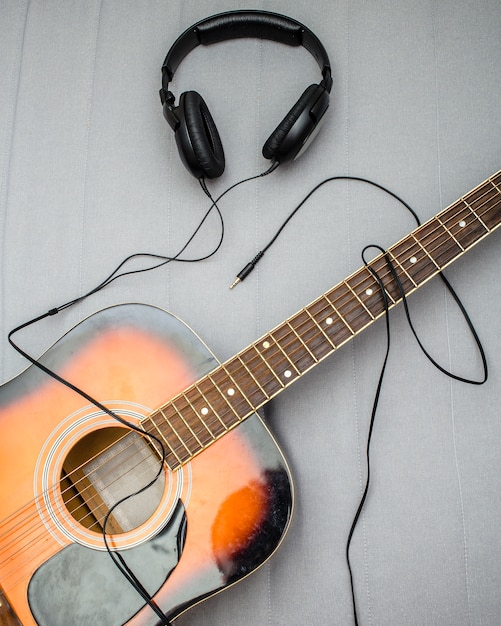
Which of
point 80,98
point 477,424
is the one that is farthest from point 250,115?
point 477,424

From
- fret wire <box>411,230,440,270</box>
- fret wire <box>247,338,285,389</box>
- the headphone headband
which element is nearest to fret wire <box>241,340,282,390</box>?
fret wire <box>247,338,285,389</box>

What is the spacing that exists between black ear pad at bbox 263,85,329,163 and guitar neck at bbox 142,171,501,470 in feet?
0.88

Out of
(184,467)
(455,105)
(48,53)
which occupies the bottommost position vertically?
(184,467)

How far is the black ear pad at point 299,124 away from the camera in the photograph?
94cm

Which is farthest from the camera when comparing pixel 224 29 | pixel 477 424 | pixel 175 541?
pixel 224 29

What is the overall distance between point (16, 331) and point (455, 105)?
3.24 feet

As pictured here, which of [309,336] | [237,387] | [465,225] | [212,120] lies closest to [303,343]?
[309,336]

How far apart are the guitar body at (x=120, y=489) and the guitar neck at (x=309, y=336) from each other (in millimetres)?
28

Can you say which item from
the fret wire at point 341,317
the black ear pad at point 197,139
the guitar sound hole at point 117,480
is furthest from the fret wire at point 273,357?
the black ear pad at point 197,139

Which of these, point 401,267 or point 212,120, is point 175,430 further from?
point 212,120

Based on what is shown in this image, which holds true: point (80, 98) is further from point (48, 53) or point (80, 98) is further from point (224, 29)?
point (224, 29)

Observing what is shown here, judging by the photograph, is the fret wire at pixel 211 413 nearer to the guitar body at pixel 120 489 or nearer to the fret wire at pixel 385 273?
the guitar body at pixel 120 489

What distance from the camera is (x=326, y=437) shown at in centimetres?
94

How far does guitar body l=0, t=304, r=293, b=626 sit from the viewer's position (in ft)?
2.53
